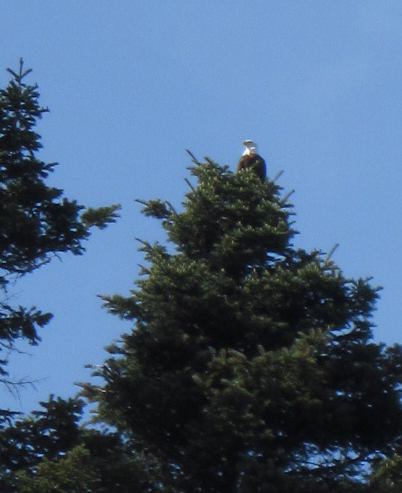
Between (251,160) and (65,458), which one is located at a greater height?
(251,160)

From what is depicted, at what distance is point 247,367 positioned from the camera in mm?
18328

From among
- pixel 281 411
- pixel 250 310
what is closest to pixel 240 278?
pixel 250 310

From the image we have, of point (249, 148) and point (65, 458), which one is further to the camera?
point (249, 148)

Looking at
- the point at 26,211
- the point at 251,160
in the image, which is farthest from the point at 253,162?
the point at 26,211

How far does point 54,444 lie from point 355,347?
12.5 feet

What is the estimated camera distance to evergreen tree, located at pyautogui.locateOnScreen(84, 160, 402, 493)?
18250 millimetres

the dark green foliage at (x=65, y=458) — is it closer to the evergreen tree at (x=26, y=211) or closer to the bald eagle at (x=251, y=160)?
the evergreen tree at (x=26, y=211)

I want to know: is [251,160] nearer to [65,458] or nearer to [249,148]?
[249,148]

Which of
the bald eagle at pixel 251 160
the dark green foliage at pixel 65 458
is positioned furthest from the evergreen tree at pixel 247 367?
the bald eagle at pixel 251 160

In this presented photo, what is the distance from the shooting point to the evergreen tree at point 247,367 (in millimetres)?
18250

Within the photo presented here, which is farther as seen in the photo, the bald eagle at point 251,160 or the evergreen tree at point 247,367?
the bald eagle at point 251,160

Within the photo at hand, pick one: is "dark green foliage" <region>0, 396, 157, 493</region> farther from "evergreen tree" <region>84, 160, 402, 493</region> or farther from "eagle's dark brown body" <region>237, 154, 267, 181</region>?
"eagle's dark brown body" <region>237, 154, 267, 181</region>

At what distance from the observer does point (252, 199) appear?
21109 mm

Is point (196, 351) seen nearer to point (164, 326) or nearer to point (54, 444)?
point (164, 326)
